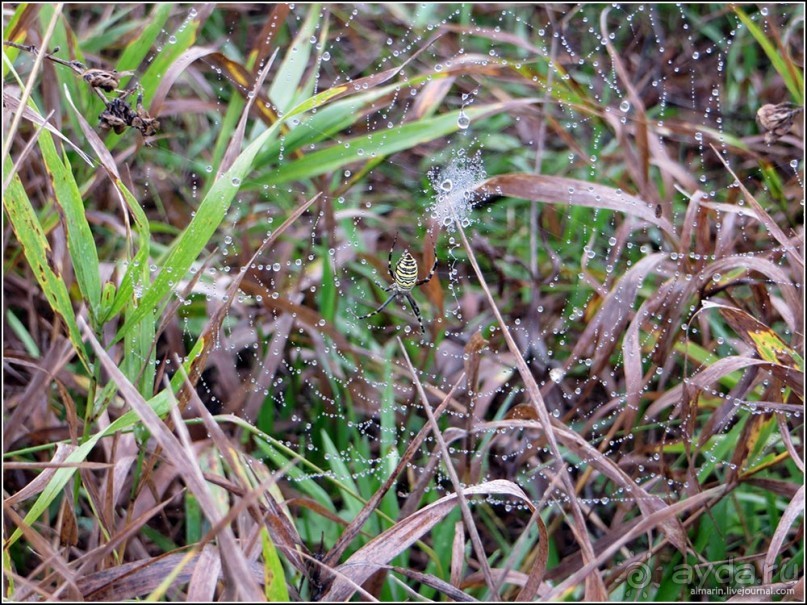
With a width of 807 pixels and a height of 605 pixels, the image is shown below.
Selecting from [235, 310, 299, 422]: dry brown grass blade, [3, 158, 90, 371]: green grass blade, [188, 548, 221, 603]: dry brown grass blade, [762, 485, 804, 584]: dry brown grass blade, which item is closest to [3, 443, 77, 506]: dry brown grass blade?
[3, 158, 90, 371]: green grass blade

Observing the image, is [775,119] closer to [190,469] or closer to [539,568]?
[539,568]

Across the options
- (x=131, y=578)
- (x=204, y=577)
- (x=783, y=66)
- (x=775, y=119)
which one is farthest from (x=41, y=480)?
(x=783, y=66)

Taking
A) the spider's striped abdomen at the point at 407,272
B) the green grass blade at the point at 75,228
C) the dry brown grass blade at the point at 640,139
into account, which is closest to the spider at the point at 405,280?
the spider's striped abdomen at the point at 407,272

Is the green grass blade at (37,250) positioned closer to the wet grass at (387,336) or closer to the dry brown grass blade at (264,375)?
the wet grass at (387,336)

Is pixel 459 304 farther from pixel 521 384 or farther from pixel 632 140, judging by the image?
pixel 632 140

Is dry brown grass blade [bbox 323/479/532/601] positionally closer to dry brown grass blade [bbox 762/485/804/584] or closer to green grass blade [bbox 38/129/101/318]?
dry brown grass blade [bbox 762/485/804/584]

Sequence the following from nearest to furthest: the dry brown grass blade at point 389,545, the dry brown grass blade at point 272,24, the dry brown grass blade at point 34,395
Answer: the dry brown grass blade at point 389,545, the dry brown grass blade at point 34,395, the dry brown grass blade at point 272,24
